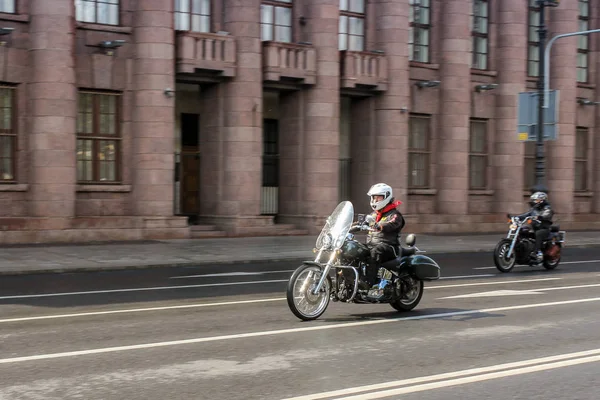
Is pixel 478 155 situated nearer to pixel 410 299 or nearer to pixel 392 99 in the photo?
pixel 392 99

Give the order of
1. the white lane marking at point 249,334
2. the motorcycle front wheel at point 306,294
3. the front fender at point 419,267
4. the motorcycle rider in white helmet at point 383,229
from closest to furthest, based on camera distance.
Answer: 1. the white lane marking at point 249,334
2. the motorcycle front wheel at point 306,294
3. the motorcycle rider in white helmet at point 383,229
4. the front fender at point 419,267

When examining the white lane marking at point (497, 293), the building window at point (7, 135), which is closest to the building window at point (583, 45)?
the building window at point (7, 135)

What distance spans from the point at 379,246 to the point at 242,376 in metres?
4.28

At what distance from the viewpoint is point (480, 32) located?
3488 cm

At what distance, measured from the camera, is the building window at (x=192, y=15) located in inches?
1069

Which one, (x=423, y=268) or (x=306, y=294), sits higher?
(x=423, y=268)

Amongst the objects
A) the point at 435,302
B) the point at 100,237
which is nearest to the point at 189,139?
the point at 100,237

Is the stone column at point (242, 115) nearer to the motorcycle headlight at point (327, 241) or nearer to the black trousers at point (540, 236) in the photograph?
the black trousers at point (540, 236)

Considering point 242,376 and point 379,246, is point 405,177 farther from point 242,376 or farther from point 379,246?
point 242,376

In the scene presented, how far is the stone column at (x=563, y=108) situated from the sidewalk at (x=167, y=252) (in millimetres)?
10216

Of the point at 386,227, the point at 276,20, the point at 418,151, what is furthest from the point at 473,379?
the point at 418,151

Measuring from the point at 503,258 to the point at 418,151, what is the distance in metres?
15.0

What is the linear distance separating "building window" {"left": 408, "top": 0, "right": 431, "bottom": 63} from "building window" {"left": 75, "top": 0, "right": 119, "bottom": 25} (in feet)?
37.5

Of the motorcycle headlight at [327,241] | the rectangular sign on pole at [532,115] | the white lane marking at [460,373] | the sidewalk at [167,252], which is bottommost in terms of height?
the sidewalk at [167,252]
